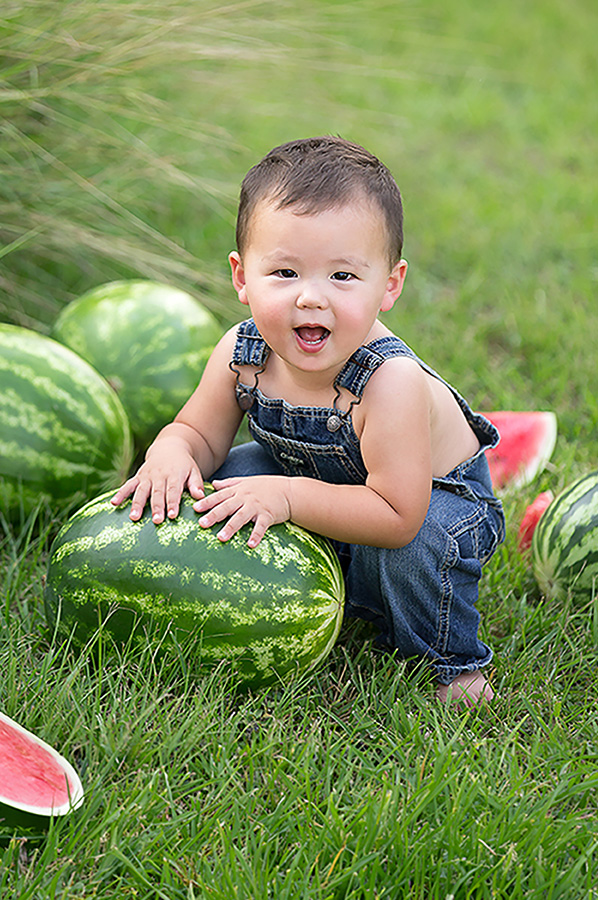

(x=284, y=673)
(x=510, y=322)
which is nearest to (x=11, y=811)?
(x=284, y=673)

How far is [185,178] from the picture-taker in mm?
3723

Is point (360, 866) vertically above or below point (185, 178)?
below

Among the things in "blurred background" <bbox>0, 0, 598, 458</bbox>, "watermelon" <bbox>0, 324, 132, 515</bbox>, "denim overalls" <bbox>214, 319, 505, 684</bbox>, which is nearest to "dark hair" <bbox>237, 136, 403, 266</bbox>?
"denim overalls" <bbox>214, 319, 505, 684</bbox>

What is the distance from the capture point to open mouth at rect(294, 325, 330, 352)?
2072mm

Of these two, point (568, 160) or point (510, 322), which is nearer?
point (510, 322)

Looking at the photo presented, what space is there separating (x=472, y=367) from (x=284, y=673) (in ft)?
7.07

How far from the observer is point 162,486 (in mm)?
2209

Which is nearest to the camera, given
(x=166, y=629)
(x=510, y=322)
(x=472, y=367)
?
(x=166, y=629)

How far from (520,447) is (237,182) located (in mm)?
2030

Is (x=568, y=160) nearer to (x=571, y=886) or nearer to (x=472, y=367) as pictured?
(x=472, y=367)

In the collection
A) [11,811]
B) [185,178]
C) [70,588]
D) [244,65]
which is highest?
[244,65]

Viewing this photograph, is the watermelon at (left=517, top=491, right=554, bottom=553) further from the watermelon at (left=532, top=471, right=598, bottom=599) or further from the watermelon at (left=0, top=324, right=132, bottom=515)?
the watermelon at (left=0, top=324, right=132, bottom=515)

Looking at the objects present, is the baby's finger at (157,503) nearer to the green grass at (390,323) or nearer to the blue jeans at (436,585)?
the green grass at (390,323)

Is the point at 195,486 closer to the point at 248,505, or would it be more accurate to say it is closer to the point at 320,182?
the point at 248,505
